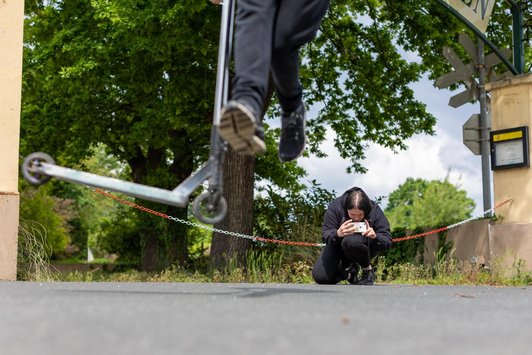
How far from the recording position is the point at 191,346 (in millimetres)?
2174

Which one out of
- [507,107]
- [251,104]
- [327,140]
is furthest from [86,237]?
[251,104]

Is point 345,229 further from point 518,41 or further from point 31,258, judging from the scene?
point 518,41

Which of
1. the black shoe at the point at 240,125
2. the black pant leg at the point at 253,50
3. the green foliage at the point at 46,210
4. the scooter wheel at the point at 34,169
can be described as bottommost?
the scooter wheel at the point at 34,169

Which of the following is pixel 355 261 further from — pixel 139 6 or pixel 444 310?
pixel 139 6

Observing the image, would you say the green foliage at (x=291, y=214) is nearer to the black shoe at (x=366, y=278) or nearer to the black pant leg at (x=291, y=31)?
the black shoe at (x=366, y=278)

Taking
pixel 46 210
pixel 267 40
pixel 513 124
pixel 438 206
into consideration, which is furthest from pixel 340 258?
pixel 438 206

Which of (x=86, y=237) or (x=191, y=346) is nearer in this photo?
(x=191, y=346)

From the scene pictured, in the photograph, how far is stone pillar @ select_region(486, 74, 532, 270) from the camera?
33.8 ft

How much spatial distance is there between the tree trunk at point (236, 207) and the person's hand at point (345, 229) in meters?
6.16

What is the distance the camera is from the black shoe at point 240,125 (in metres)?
3.76

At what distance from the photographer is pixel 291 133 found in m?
4.83

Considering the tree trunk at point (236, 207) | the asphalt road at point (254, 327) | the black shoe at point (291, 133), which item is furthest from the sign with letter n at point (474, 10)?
the asphalt road at point (254, 327)

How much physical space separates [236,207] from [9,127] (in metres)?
6.18

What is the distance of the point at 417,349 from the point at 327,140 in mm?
18490
